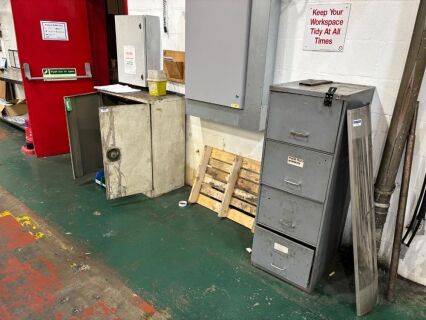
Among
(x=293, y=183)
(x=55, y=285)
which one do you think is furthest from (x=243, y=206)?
(x=55, y=285)

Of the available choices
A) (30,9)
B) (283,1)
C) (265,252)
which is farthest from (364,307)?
(30,9)

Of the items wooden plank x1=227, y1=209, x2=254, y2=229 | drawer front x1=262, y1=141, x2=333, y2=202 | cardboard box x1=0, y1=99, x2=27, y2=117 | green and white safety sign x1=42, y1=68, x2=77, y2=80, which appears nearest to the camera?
drawer front x1=262, y1=141, x2=333, y2=202

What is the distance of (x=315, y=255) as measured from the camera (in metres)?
1.83

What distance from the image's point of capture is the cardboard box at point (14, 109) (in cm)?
492

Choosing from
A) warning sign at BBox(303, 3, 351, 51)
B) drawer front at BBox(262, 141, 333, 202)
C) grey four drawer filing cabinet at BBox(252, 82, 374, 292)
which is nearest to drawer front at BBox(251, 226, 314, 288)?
grey four drawer filing cabinet at BBox(252, 82, 374, 292)

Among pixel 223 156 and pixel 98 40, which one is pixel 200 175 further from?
pixel 98 40

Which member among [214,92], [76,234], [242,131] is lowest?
[76,234]

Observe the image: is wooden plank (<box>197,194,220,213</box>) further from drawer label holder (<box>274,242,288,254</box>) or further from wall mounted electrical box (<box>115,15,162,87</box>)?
wall mounted electrical box (<box>115,15,162,87</box>)

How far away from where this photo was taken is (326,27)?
1.99 meters

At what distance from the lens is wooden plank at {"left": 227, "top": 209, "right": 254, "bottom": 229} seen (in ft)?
8.43

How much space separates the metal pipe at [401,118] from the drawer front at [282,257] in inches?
20.5

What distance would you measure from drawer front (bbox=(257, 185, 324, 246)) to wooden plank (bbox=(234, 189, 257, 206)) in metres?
0.57

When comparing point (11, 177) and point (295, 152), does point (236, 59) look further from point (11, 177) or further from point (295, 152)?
point (11, 177)

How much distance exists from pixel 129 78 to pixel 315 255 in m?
2.38
